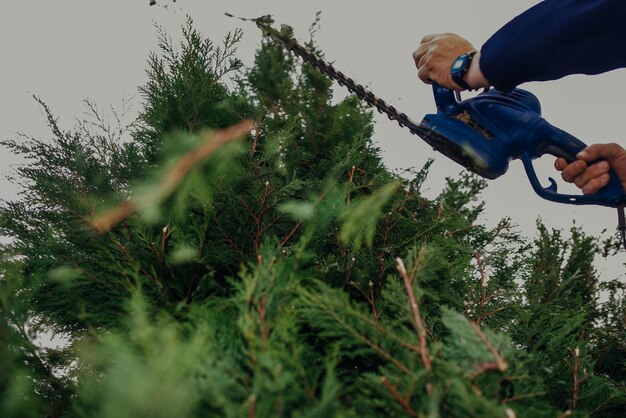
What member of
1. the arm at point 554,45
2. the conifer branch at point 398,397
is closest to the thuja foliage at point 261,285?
the conifer branch at point 398,397

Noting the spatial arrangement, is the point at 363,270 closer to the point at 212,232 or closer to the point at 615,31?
the point at 212,232

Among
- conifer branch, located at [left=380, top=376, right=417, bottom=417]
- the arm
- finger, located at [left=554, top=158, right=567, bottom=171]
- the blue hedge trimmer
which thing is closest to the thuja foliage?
conifer branch, located at [left=380, top=376, right=417, bottom=417]

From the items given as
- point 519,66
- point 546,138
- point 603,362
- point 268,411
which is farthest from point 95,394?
point 603,362

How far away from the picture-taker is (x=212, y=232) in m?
2.41

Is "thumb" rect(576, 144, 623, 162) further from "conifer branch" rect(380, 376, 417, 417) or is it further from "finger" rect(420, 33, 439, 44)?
"conifer branch" rect(380, 376, 417, 417)

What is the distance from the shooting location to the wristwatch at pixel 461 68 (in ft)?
8.77

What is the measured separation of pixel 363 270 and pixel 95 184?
5.99ft

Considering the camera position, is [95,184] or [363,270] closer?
[363,270]

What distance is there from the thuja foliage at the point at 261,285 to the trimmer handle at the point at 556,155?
443 millimetres

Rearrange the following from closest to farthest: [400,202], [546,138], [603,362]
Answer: [400,202], [546,138], [603,362]

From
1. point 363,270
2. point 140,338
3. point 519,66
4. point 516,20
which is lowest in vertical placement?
point 140,338

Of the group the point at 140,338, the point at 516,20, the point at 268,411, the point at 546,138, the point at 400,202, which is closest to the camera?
the point at 268,411

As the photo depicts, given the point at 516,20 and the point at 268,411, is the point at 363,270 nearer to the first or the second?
the point at 268,411

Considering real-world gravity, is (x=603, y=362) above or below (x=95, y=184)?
below
